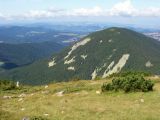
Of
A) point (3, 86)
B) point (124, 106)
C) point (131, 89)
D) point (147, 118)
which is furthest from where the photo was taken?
point (3, 86)

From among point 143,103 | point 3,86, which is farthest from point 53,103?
point 3,86

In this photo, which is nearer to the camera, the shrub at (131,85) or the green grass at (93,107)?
the green grass at (93,107)

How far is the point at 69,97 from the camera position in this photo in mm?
34750

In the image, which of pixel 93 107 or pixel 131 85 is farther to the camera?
pixel 131 85

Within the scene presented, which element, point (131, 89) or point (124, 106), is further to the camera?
point (131, 89)

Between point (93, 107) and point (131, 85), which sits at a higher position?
point (131, 85)

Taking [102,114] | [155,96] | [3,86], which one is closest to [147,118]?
[102,114]

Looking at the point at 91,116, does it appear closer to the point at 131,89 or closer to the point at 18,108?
the point at 18,108

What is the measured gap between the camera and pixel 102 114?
25891 mm

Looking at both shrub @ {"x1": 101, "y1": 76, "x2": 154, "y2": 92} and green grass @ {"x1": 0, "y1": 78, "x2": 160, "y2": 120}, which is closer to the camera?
green grass @ {"x1": 0, "y1": 78, "x2": 160, "y2": 120}

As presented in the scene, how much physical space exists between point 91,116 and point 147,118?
3.88 m

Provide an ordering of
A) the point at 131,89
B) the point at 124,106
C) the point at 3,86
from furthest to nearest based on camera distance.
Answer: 1. the point at 3,86
2. the point at 131,89
3. the point at 124,106

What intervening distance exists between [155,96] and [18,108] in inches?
469

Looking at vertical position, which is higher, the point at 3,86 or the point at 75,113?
the point at 75,113
